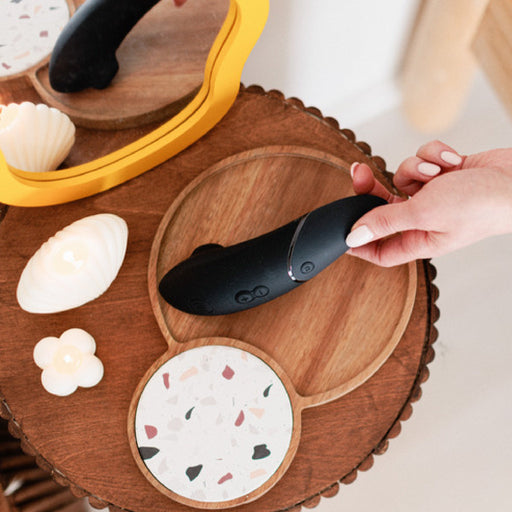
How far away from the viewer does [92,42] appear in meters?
0.46

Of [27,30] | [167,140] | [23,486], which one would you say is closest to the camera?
[27,30]

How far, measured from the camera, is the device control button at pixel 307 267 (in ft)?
1.59

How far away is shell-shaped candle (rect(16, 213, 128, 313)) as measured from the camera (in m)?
0.48

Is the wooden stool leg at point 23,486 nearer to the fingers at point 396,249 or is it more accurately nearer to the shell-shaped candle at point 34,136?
the shell-shaped candle at point 34,136

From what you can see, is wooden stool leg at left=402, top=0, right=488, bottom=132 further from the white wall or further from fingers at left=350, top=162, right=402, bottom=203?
fingers at left=350, top=162, right=402, bottom=203

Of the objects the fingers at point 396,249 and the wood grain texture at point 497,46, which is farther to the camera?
the wood grain texture at point 497,46

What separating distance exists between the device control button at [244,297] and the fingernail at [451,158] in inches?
9.4

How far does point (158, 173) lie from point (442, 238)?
304 millimetres

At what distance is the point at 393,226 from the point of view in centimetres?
48

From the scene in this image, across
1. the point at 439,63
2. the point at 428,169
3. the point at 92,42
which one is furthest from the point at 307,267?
the point at 439,63

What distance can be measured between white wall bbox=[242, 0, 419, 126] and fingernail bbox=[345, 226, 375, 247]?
0.95ft

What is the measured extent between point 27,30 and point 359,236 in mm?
338

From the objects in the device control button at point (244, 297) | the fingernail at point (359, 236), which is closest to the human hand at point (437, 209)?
the fingernail at point (359, 236)

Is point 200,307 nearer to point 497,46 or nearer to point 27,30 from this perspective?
point 27,30
